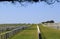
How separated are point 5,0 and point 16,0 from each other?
0.93 m

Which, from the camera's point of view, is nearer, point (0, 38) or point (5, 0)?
point (5, 0)

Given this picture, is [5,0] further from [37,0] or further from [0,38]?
[0,38]

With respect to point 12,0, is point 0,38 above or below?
below

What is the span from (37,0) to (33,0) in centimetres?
27

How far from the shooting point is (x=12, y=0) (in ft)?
42.3

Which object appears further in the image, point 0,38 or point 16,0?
point 0,38

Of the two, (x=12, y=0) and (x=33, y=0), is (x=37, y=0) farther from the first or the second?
(x=12, y=0)

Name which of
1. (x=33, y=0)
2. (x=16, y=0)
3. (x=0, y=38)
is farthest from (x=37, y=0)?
(x=0, y=38)

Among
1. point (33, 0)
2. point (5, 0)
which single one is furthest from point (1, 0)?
point (33, 0)

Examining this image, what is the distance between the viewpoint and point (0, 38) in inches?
777

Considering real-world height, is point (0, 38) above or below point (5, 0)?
below

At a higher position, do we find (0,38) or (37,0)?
(37,0)

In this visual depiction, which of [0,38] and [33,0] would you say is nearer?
[33,0]

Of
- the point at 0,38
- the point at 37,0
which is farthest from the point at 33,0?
the point at 0,38
